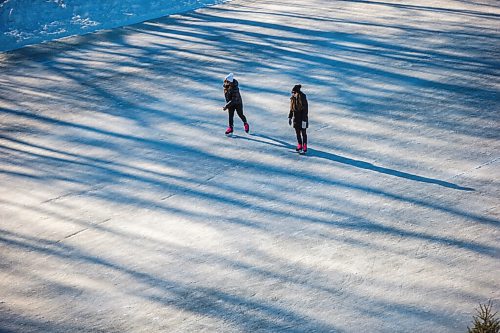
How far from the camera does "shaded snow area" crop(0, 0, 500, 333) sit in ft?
33.2

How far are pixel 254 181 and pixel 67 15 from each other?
50.7 ft

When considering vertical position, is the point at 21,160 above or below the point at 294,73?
below

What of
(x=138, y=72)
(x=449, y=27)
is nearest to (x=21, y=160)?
(x=138, y=72)

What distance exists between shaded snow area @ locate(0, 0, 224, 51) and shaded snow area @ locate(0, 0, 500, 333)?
1539 millimetres

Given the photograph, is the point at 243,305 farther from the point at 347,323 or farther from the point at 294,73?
the point at 294,73

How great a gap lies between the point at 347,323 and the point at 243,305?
1.63m

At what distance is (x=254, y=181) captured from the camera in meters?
13.6

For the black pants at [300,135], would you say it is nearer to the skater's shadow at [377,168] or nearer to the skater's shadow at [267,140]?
the skater's shadow at [377,168]

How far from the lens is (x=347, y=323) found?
950cm

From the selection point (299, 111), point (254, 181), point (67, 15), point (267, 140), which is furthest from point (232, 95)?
point (67, 15)

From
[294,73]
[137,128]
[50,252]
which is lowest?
[50,252]

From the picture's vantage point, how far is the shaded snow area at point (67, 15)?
78.1 ft

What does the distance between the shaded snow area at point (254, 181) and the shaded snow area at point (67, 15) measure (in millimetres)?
1539

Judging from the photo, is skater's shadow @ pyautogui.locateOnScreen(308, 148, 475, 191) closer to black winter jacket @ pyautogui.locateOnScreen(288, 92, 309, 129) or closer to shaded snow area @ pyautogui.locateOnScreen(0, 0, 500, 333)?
shaded snow area @ pyautogui.locateOnScreen(0, 0, 500, 333)
